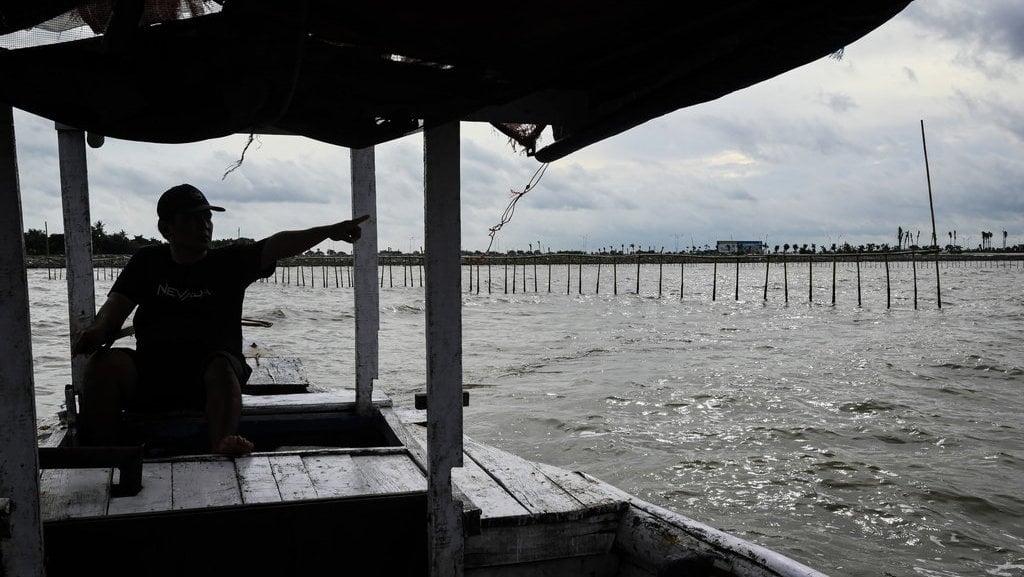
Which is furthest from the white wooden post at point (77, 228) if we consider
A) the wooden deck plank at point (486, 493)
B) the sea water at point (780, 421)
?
the sea water at point (780, 421)

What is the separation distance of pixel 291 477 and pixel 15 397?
1097 millimetres

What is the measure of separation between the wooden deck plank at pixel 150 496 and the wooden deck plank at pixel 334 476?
0.51 metres

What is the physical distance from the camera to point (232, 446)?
2926 millimetres

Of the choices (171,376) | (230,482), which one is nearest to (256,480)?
(230,482)

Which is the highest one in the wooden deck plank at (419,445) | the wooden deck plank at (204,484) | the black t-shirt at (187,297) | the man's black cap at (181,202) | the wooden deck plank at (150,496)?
the man's black cap at (181,202)

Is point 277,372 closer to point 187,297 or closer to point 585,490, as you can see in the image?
point 187,297

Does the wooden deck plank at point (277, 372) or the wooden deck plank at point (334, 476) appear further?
the wooden deck plank at point (277, 372)

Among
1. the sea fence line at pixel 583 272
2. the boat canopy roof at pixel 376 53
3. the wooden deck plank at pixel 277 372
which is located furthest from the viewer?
the sea fence line at pixel 583 272

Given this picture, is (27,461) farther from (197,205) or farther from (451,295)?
(197,205)

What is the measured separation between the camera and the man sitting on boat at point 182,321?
3.07 meters

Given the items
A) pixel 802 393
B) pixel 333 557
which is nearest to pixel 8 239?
pixel 333 557

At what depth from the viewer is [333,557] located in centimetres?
238

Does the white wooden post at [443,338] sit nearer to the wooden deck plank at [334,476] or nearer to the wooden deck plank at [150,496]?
the wooden deck plank at [334,476]

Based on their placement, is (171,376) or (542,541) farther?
(171,376)
